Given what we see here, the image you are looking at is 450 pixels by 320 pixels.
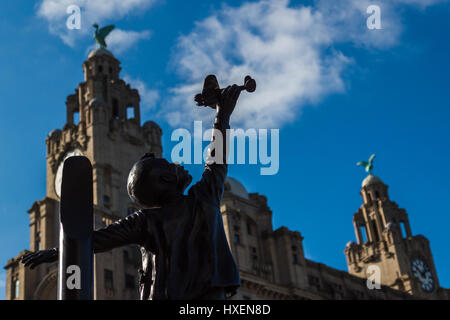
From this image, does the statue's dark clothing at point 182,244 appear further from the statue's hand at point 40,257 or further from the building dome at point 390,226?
the building dome at point 390,226

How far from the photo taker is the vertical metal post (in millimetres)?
5113

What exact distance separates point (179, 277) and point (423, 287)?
85899mm

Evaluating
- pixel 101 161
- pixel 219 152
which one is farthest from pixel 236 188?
pixel 219 152

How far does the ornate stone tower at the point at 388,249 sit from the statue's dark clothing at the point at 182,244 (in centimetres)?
8034

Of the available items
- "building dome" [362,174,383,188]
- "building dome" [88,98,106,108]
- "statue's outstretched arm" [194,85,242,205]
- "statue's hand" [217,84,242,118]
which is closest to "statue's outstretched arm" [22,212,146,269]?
"statue's outstretched arm" [194,85,242,205]

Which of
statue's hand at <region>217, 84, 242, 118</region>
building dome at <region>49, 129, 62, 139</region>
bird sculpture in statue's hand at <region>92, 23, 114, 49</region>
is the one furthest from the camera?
bird sculpture in statue's hand at <region>92, 23, 114, 49</region>

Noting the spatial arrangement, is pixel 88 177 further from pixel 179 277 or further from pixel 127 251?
pixel 127 251

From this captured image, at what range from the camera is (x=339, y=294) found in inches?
2682

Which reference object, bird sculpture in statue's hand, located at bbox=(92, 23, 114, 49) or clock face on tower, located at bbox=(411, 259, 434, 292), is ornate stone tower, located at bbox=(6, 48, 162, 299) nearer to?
bird sculpture in statue's hand, located at bbox=(92, 23, 114, 49)

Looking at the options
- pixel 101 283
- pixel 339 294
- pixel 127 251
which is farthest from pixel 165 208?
pixel 339 294

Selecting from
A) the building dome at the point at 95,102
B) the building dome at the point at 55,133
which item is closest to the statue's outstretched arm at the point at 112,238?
the building dome at the point at 95,102

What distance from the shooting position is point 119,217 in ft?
192

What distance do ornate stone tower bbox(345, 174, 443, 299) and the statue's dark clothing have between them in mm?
80342

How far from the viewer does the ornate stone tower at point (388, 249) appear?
86.3 m
